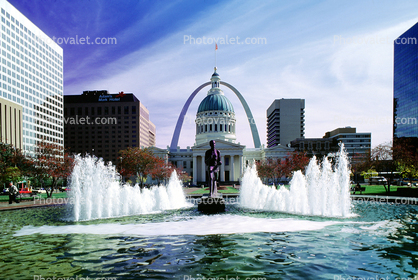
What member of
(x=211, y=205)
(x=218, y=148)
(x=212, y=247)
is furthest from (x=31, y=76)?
(x=212, y=247)

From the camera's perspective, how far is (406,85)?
96.6m

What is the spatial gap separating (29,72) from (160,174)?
2634 inches

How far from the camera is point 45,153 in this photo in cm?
3500

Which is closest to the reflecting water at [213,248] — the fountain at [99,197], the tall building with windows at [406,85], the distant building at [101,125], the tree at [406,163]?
the fountain at [99,197]

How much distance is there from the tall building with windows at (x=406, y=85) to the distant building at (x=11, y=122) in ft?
375

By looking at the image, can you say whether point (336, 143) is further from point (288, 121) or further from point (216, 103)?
point (216, 103)

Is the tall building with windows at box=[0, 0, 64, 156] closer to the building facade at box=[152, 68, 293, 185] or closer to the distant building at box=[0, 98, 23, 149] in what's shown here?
the distant building at box=[0, 98, 23, 149]

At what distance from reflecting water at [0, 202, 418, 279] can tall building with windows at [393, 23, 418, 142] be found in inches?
3713

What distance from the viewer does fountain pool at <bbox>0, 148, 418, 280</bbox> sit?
8.27 metres

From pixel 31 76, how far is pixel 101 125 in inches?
1842

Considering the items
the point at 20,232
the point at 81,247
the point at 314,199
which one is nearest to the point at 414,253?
the point at 314,199

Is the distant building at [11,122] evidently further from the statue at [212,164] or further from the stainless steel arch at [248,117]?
the statue at [212,164]

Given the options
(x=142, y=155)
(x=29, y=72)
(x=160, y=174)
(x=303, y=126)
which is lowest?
(x=160, y=174)

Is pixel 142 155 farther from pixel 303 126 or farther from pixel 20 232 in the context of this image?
pixel 303 126
